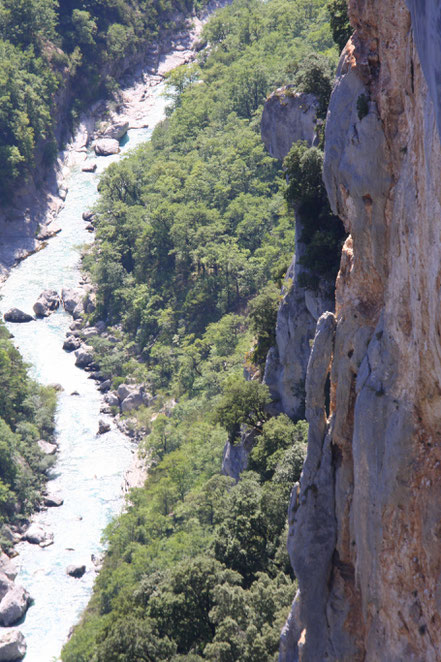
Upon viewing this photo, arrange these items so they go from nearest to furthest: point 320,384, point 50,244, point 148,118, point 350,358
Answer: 1. point 350,358
2. point 320,384
3. point 50,244
4. point 148,118

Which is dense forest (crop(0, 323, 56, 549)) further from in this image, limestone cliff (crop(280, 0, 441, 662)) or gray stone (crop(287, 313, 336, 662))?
limestone cliff (crop(280, 0, 441, 662))

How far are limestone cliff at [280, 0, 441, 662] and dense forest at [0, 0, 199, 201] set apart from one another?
9074 centimetres

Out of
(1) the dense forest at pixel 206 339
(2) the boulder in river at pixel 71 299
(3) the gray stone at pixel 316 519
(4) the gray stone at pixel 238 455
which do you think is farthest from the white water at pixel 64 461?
(3) the gray stone at pixel 316 519

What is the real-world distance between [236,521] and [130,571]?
16.7 meters

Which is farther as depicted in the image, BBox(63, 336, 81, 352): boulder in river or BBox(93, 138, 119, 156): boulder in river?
BBox(93, 138, 119, 156): boulder in river

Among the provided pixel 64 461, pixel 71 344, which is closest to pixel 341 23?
pixel 64 461

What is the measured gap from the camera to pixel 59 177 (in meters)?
122

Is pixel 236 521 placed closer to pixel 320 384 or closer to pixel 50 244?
pixel 320 384

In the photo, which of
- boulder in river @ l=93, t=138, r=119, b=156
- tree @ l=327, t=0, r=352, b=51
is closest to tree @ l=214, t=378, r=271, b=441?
tree @ l=327, t=0, r=352, b=51

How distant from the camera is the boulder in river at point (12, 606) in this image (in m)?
61.9

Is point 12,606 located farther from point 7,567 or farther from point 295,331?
point 295,331

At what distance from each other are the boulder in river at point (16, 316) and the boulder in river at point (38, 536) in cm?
3274

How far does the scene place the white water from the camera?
63.8m

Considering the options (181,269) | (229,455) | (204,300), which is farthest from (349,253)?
(181,269)
